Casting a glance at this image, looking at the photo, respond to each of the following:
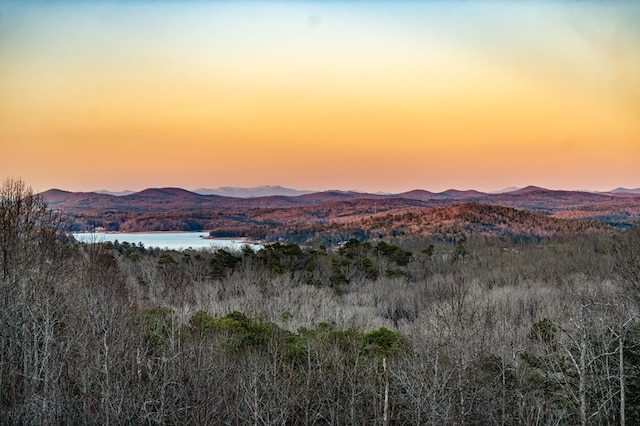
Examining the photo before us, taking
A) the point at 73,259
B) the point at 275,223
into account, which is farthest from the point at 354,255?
the point at 275,223

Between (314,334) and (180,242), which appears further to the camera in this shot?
(180,242)

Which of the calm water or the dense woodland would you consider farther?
the calm water

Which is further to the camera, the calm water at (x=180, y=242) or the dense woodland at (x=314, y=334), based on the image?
the calm water at (x=180, y=242)

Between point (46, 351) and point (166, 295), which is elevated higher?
point (46, 351)

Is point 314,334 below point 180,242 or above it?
above

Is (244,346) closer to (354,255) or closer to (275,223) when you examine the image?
(354,255)

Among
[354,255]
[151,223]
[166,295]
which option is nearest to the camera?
[166,295]

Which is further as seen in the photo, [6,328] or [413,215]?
[413,215]

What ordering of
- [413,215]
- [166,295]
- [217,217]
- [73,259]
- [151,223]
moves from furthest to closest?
[217,217] < [151,223] < [413,215] < [166,295] < [73,259]
